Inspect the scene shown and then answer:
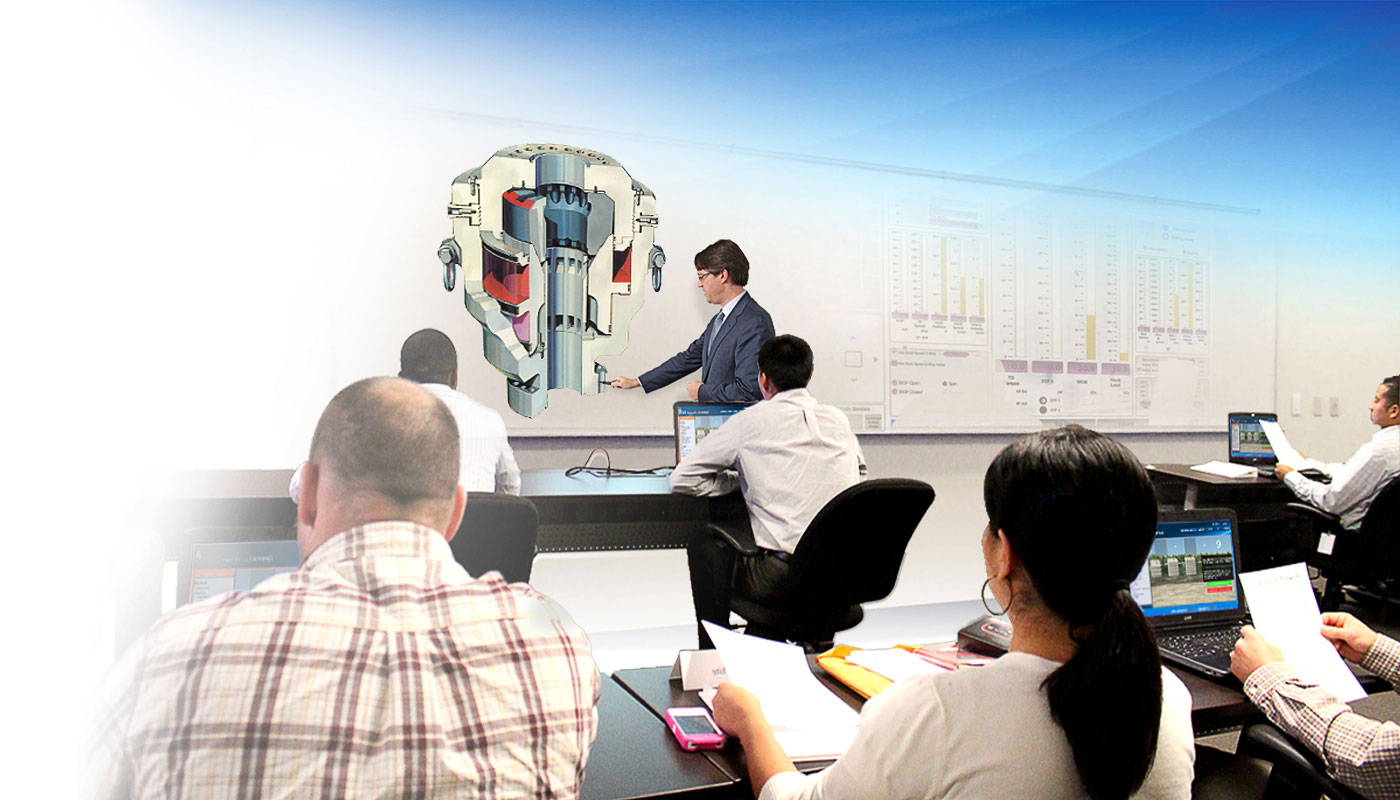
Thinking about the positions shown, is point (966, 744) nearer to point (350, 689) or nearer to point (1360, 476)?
point (350, 689)

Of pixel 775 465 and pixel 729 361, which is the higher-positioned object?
pixel 729 361

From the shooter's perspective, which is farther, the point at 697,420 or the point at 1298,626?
the point at 697,420

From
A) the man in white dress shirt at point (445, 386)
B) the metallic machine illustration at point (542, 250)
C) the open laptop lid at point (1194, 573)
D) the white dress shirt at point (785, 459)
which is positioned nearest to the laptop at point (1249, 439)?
the white dress shirt at point (785, 459)

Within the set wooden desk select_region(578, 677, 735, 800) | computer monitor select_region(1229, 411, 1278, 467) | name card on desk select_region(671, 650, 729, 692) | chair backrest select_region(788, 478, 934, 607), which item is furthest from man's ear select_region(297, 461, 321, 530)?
computer monitor select_region(1229, 411, 1278, 467)

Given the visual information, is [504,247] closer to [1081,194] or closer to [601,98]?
[601,98]

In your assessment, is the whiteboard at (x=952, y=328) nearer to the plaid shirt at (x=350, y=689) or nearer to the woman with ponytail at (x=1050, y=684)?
the woman with ponytail at (x=1050, y=684)

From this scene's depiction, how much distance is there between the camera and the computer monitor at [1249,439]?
4.05m

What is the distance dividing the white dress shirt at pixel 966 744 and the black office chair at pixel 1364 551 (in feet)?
10.8

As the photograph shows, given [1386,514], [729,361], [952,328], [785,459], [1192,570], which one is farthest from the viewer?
[952,328]

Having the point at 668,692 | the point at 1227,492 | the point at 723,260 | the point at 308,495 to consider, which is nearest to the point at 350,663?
the point at 308,495

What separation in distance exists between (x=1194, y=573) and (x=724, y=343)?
202 cm

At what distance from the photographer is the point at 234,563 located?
2.23 feet

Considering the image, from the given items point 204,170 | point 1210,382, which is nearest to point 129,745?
point 204,170

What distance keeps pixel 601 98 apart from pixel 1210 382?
4134 mm
